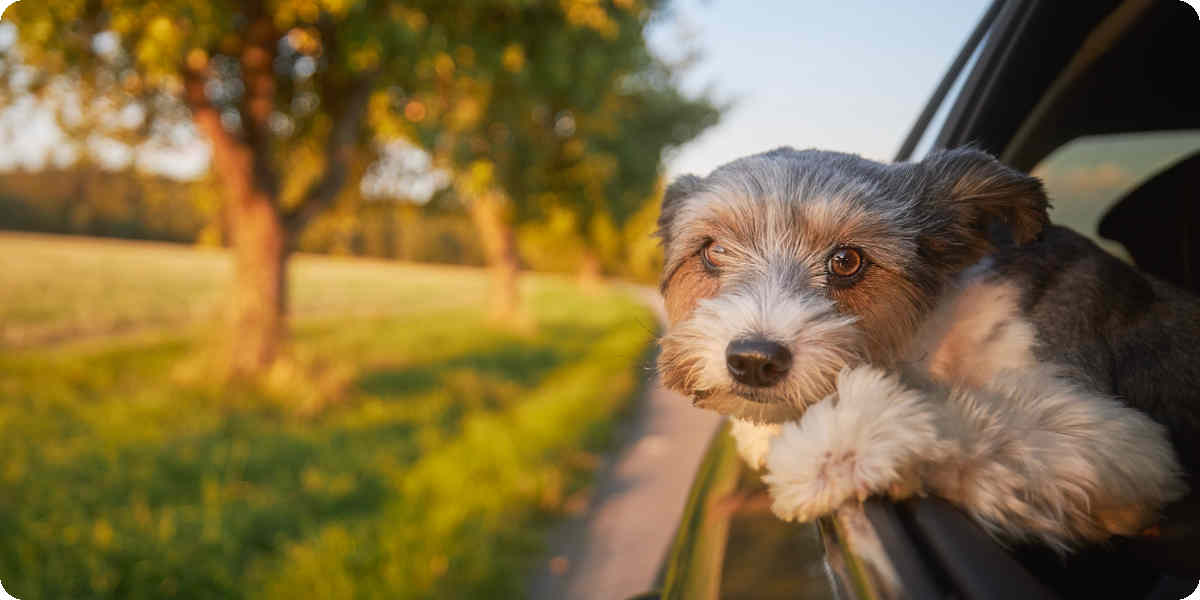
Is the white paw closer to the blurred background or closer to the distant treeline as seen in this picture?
the blurred background

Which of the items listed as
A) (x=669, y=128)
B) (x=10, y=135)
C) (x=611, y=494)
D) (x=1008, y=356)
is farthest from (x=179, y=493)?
(x=669, y=128)

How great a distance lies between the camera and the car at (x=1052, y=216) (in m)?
1.00

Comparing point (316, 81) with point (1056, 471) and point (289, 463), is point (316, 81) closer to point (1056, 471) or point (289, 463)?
point (289, 463)

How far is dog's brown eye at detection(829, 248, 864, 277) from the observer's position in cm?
147

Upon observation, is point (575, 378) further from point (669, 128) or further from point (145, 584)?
point (669, 128)

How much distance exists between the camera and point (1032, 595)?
876 mm

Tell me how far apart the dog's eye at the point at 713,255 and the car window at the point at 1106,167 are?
3.98ft

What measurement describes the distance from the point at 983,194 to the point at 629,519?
16.4 feet

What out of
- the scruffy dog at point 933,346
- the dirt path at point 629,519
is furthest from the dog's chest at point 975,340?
the dirt path at point 629,519

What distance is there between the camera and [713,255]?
1678 millimetres

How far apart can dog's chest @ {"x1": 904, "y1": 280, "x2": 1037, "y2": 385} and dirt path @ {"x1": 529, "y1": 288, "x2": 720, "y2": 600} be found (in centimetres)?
143

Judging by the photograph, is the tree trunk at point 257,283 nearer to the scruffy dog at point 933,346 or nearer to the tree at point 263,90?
the tree at point 263,90

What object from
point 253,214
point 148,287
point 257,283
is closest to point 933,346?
point 253,214

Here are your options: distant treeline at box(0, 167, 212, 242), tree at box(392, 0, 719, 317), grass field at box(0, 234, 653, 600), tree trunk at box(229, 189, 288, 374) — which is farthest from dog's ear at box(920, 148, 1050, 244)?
distant treeline at box(0, 167, 212, 242)
